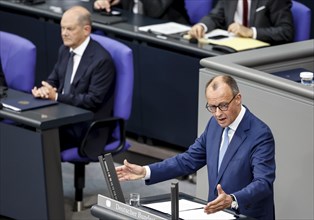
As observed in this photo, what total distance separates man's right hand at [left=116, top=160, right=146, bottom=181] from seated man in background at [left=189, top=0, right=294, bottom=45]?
2.92 meters

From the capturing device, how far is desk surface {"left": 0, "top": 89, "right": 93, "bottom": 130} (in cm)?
681

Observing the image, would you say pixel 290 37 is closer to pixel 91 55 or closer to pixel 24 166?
pixel 91 55

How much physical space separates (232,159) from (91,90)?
225cm

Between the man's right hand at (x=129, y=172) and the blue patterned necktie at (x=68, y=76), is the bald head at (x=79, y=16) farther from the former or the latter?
the man's right hand at (x=129, y=172)

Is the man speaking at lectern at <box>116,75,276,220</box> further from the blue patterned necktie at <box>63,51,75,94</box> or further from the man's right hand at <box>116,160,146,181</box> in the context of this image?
the blue patterned necktie at <box>63,51,75,94</box>

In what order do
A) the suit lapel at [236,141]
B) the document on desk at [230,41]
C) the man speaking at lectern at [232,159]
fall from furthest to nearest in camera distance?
1. the document on desk at [230,41]
2. the suit lapel at [236,141]
3. the man speaking at lectern at [232,159]

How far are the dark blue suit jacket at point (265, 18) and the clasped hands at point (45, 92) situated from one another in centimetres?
155

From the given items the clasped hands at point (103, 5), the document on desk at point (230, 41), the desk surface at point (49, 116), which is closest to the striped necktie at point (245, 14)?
the document on desk at point (230, 41)

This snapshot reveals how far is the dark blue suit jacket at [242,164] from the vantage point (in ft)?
17.0

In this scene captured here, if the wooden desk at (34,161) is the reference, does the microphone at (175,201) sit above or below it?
above

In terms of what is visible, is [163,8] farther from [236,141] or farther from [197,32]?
[236,141]

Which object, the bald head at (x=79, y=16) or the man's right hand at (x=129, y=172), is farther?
the bald head at (x=79, y=16)

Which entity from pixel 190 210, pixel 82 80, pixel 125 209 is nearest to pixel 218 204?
pixel 190 210

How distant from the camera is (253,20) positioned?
8.23m
